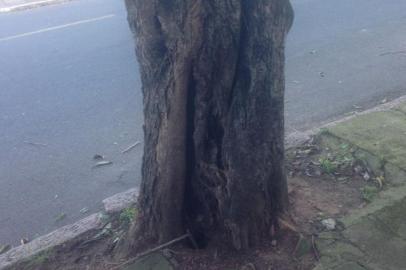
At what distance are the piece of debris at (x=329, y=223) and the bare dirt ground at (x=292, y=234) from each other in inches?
1.0

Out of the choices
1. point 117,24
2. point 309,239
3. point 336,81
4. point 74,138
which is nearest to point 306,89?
point 336,81

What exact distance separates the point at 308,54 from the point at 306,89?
4.60 feet

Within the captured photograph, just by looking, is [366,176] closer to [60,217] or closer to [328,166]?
[328,166]

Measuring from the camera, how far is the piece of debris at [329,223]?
3.27m

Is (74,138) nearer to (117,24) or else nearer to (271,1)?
(271,1)

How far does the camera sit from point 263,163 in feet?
9.71

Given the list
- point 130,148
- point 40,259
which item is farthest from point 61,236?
point 130,148

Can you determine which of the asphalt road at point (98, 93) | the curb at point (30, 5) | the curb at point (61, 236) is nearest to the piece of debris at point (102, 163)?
the asphalt road at point (98, 93)

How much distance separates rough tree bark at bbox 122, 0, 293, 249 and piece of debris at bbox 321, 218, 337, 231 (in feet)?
1.10

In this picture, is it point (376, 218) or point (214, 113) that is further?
point (376, 218)

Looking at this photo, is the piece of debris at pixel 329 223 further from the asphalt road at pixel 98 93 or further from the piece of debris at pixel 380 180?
the asphalt road at pixel 98 93

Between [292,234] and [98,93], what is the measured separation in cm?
444

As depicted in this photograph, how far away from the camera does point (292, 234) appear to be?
10.5 feet

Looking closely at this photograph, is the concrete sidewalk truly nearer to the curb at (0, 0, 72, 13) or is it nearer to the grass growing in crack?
the grass growing in crack
